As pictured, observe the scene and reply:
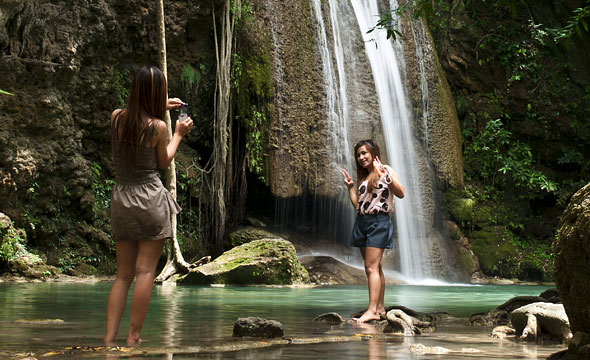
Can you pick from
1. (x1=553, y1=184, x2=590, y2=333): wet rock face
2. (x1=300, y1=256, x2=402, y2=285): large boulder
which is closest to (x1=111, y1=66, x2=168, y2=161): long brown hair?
(x1=553, y1=184, x2=590, y2=333): wet rock face

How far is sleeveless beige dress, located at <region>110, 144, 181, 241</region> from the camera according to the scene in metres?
4.09

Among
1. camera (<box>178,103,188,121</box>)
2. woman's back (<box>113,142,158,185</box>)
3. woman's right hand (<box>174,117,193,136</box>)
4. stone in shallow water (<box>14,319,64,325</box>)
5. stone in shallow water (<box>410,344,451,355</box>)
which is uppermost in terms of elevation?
camera (<box>178,103,188,121</box>)

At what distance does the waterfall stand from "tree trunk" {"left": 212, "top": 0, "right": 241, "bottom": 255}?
3.74m

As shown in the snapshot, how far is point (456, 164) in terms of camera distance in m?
17.9

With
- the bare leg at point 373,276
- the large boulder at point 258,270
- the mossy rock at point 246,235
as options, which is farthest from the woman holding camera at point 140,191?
the mossy rock at point 246,235

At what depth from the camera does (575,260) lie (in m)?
3.40

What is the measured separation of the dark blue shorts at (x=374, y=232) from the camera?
20.1ft

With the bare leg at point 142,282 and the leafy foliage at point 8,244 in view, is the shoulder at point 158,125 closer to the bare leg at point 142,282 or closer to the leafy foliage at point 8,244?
the bare leg at point 142,282

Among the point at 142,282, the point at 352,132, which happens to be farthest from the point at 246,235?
the point at 142,282

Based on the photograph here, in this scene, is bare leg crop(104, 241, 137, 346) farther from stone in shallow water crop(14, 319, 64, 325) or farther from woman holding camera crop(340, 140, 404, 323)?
woman holding camera crop(340, 140, 404, 323)

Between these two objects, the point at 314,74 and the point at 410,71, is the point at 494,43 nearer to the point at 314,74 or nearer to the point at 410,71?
the point at 410,71

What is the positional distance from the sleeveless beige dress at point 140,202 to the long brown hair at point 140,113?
0.19 feet

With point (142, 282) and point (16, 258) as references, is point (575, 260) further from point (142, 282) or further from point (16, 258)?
point (16, 258)

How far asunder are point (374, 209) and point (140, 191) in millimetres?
2637
